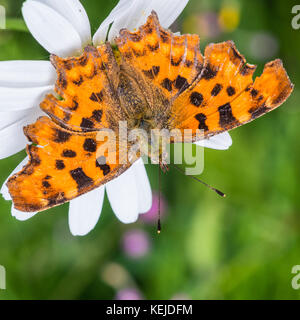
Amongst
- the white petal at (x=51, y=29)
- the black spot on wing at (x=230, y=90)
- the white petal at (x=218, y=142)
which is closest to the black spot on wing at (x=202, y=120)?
the black spot on wing at (x=230, y=90)

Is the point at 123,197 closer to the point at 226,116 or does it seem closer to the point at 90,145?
the point at 90,145

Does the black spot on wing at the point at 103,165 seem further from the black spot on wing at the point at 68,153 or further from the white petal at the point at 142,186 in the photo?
the white petal at the point at 142,186

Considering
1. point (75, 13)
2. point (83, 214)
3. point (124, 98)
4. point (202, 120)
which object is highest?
point (75, 13)

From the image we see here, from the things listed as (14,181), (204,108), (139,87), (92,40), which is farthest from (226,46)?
(14,181)

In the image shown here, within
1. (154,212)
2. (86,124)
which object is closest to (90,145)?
(86,124)
